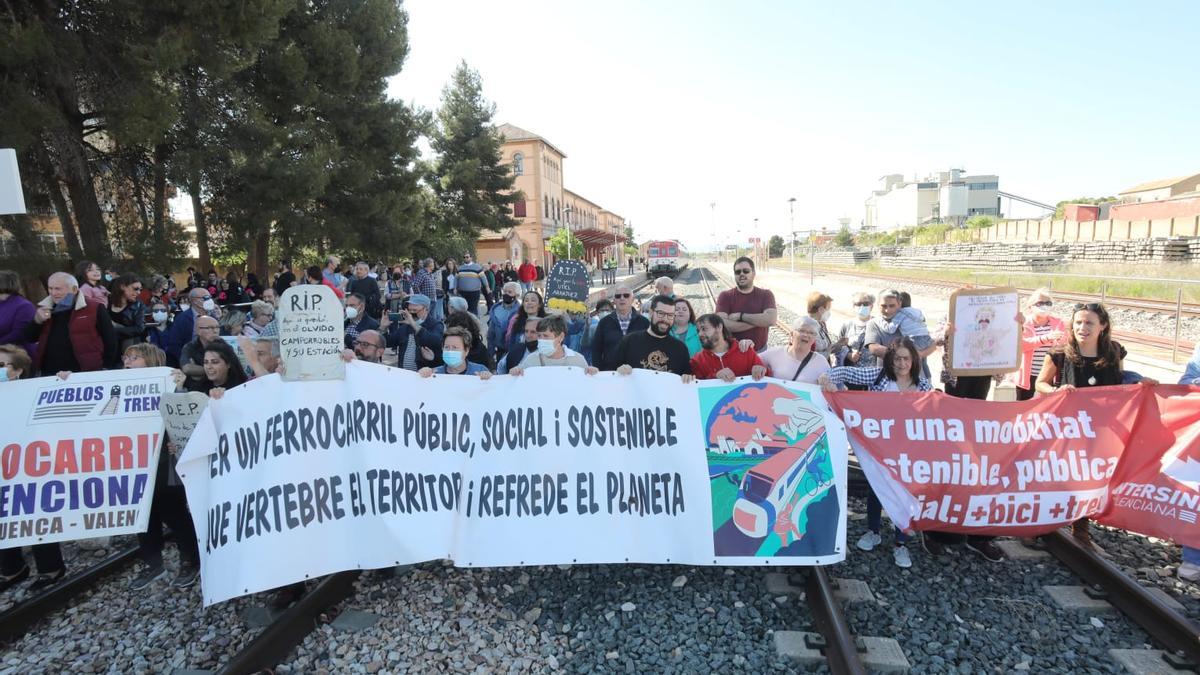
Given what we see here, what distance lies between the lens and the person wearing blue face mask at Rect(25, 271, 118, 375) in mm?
5699

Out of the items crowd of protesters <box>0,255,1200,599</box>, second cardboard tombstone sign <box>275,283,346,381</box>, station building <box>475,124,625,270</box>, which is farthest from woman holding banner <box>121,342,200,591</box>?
station building <box>475,124,625,270</box>

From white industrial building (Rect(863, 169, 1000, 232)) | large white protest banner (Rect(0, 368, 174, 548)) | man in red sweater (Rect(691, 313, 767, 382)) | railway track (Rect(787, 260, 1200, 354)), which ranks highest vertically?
white industrial building (Rect(863, 169, 1000, 232))

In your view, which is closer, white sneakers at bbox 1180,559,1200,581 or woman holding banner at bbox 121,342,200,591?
white sneakers at bbox 1180,559,1200,581

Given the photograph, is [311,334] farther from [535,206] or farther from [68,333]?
[535,206]

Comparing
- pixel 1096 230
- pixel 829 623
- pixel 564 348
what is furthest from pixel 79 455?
pixel 1096 230

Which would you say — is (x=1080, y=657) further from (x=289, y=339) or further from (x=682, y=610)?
(x=289, y=339)

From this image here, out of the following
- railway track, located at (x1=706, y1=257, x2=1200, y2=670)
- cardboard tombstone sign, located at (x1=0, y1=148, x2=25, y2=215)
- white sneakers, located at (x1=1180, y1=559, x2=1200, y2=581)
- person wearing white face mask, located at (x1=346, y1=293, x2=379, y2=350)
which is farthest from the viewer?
person wearing white face mask, located at (x1=346, y1=293, x2=379, y2=350)

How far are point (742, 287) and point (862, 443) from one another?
290cm

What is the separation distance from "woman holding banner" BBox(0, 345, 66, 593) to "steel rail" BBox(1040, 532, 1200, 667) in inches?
288

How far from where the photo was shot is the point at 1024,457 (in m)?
4.43

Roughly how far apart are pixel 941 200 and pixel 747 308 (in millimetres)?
124802

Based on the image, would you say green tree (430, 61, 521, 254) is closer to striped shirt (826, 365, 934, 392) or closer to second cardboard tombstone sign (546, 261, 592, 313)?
second cardboard tombstone sign (546, 261, 592, 313)

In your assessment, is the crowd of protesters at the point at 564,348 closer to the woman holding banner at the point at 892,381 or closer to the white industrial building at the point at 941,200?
the woman holding banner at the point at 892,381

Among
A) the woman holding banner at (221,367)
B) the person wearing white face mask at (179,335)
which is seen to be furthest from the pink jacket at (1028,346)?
the person wearing white face mask at (179,335)
